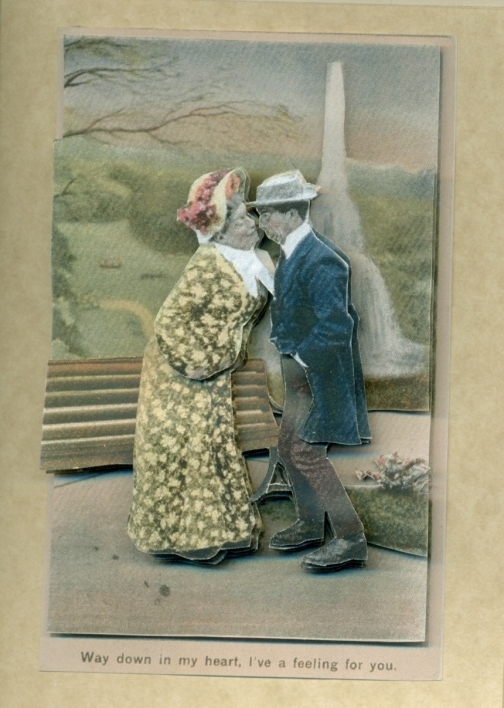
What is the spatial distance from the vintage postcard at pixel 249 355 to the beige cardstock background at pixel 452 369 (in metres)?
0.04

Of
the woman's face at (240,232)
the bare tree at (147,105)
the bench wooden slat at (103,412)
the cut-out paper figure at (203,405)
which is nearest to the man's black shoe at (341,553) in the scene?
the cut-out paper figure at (203,405)

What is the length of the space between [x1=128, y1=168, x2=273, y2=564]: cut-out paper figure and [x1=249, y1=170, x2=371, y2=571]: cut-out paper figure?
→ 0.20ft

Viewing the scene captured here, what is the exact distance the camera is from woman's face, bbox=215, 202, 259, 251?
7.13ft

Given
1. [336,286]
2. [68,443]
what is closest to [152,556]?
[68,443]

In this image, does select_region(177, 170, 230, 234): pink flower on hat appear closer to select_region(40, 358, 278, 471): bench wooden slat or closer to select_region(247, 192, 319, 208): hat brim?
select_region(247, 192, 319, 208): hat brim

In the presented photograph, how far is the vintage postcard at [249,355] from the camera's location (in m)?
2.16

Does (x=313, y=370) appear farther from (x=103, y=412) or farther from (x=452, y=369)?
(x=103, y=412)

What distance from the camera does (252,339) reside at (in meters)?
2.20

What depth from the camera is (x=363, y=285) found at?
2.20 m

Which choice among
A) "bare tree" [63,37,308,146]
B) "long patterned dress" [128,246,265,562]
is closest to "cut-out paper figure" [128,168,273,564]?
"long patterned dress" [128,246,265,562]

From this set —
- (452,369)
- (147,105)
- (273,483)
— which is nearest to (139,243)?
(147,105)

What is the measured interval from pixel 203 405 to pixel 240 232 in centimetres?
37

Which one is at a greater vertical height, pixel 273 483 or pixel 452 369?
pixel 452 369

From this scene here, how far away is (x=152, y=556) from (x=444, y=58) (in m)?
1.24
